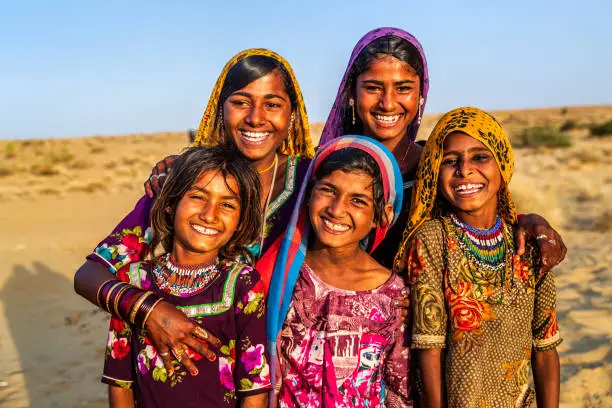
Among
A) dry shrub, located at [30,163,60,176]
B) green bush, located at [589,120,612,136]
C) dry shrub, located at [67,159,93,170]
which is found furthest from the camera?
green bush, located at [589,120,612,136]

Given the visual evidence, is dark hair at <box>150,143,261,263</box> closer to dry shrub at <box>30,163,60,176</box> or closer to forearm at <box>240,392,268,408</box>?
forearm at <box>240,392,268,408</box>

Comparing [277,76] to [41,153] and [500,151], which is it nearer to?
[500,151]

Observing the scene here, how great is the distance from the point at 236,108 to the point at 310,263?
3.04 feet

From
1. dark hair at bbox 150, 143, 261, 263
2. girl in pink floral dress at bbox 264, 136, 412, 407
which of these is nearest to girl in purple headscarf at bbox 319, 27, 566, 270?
girl in pink floral dress at bbox 264, 136, 412, 407

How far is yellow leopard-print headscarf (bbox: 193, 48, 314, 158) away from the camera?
331cm

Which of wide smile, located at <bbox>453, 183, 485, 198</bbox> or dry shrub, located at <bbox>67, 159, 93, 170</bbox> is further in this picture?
dry shrub, located at <bbox>67, 159, 93, 170</bbox>

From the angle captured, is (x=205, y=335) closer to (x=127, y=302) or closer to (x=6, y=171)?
(x=127, y=302)

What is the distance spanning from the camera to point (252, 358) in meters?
2.59

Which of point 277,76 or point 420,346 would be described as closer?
point 420,346

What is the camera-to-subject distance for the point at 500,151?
290 cm

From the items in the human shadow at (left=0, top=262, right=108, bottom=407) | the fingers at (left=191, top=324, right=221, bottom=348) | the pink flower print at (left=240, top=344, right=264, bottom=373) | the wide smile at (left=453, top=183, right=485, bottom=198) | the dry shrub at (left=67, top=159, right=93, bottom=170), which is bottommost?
the human shadow at (left=0, top=262, right=108, bottom=407)

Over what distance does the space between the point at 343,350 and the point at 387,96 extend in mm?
1376

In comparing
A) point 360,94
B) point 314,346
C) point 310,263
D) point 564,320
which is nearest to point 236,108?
point 360,94

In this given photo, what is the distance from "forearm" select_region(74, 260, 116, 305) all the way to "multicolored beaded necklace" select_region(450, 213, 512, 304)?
5.19 feet
